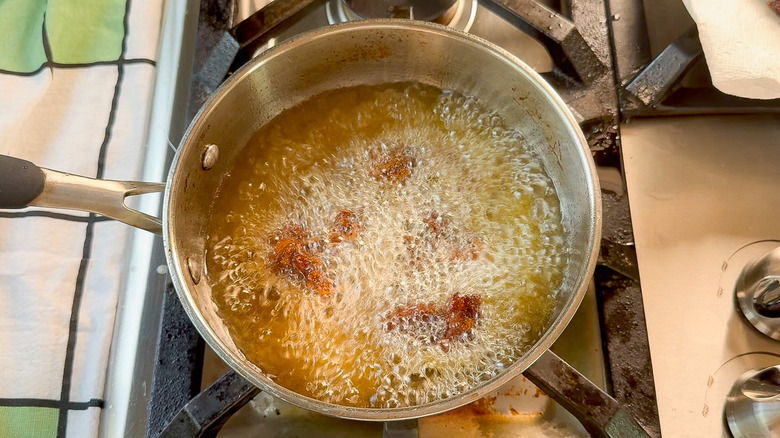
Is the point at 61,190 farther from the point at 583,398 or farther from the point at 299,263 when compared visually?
the point at 583,398

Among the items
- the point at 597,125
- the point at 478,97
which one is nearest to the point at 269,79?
the point at 478,97

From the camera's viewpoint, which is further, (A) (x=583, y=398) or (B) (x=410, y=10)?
(B) (x=410, y=10)

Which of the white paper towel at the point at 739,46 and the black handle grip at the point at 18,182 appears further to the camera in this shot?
the white paper towel at the point at 739,46

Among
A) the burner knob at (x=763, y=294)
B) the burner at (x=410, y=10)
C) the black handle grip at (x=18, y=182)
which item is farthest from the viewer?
the burner at (x=410, y=10)

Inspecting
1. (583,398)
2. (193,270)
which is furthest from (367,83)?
(583,398)

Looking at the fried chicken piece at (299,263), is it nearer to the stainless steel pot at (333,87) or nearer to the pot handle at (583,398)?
the stainless steel pot at (333,87)

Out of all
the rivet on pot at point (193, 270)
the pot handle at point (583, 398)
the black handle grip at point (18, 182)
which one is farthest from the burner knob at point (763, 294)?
the black handle grip at point (18, 182)

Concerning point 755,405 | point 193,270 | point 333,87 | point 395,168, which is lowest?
point 755,405

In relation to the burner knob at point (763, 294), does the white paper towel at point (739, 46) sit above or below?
above
